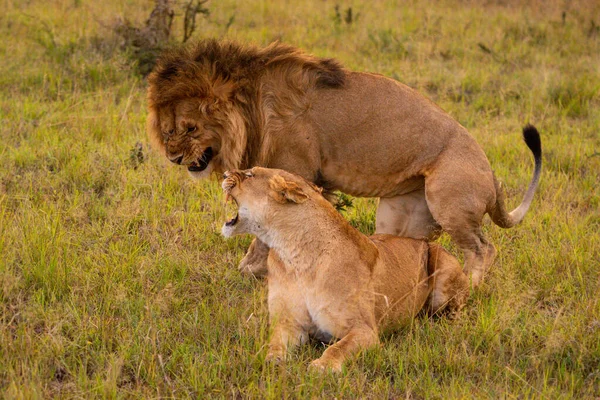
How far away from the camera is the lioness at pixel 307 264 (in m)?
3.69

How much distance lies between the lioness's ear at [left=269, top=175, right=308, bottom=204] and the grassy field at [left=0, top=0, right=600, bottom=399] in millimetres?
555

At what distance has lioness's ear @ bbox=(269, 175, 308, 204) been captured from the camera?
370 cm

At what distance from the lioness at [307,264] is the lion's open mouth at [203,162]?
95cm

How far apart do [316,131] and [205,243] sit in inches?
36.0

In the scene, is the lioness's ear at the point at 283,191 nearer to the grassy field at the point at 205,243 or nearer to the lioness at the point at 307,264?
the lioness at the point at 307,264

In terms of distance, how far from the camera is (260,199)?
3.74 metres

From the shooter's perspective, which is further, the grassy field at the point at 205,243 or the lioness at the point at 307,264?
the lioness at the point at 307,264

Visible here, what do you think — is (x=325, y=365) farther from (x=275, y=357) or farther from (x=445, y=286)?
(x=445, y=286)

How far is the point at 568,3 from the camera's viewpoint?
1091 centimetres

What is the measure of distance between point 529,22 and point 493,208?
5.73 meters

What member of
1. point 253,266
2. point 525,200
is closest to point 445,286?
point 253,266

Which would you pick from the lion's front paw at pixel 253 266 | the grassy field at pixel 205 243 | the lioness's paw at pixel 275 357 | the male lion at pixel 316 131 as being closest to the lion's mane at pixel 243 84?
the male lion at pixel 316 131

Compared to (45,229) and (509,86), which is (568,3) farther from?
(45,229)

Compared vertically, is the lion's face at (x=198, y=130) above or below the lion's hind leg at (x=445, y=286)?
above
